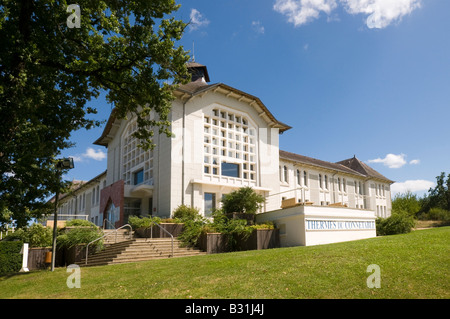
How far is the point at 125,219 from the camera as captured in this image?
97.2ft

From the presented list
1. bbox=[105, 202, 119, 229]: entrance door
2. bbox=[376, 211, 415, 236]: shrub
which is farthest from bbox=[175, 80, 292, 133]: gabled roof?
bbox=[376, 211, 415, 236]: shrub

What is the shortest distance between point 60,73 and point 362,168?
138 ft

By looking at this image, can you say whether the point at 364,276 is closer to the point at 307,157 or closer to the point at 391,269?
the point at 391,269

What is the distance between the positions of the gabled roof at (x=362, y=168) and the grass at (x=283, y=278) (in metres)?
37.8

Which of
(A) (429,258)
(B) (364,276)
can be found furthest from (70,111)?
(A) (429,258)

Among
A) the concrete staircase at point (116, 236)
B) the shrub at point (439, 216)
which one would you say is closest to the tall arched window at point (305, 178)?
the shrub at point (439, 216)

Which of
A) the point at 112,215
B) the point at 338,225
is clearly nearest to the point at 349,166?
the point at 338,225

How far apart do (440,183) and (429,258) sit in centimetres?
5364

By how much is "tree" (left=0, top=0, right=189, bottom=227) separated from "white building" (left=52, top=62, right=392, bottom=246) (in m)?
9.57

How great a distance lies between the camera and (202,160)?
27469 millimetres

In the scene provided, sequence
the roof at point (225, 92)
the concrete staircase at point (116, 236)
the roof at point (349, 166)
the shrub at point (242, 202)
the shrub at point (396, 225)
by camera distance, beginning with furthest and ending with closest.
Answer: the roof at point (349, 166) < the roof at point (225, 92) < the shrub at point (396, 225) < the shrub at point (242, 202) < the concrete staircase at point (116, 236)

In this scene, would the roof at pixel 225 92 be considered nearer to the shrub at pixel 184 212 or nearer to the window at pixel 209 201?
the window at pixel 209 201

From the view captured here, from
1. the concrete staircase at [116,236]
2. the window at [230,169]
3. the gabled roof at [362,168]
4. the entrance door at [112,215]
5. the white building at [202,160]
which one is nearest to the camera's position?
the concrete staircase at [116,236]

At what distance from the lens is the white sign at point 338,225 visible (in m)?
19.9
